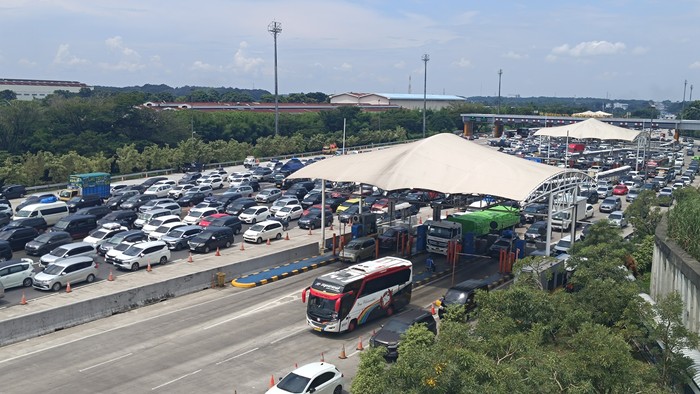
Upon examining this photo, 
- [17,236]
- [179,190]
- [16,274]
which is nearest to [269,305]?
[16,274]

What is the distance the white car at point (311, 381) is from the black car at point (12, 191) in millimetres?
45381

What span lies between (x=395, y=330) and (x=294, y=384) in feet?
17.5

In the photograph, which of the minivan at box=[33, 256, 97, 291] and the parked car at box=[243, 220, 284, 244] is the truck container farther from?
the minivan at box=[33, 256, 97, 291]

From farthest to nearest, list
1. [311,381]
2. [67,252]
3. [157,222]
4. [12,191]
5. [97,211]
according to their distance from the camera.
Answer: [12,191] → [97,211] → [157,222] → [67,252] → [311,381]

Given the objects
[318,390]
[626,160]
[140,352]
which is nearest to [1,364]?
[140,352]

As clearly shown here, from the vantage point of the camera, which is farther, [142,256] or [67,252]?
[142,256]

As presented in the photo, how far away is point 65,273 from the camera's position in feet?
96.1

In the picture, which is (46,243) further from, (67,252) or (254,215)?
(254,215)

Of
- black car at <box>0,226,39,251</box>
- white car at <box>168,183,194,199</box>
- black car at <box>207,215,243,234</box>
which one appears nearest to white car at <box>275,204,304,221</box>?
black car at <box>207,215,243,234</box>

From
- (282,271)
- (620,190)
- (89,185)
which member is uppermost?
(89,185)

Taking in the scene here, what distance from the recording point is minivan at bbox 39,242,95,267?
3170 cm

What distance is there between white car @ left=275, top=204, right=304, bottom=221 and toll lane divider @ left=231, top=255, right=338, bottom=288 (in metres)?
10.1

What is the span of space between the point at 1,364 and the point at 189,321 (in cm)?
715

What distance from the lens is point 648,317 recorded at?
19062 mm
